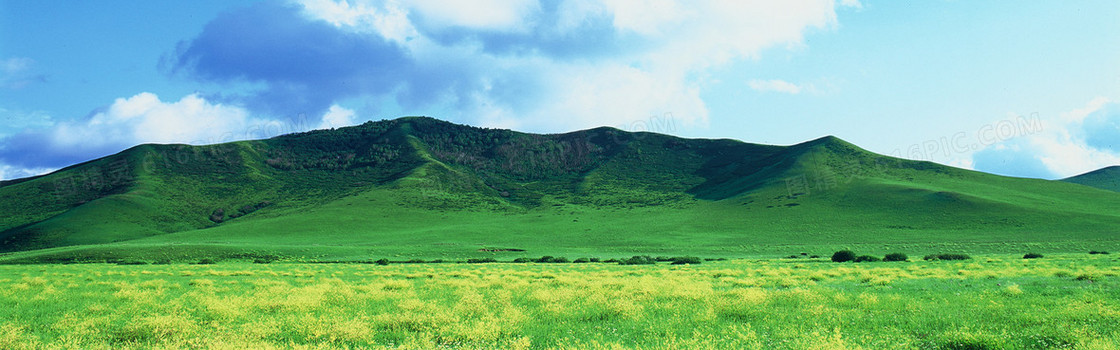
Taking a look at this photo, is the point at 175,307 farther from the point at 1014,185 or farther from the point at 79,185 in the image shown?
the point at 79,185

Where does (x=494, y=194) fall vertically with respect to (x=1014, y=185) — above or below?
above

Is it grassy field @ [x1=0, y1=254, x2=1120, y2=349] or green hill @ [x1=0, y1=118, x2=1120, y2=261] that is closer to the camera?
grassy field @ [x1=0, y1=254, x2=1120, y2=349]

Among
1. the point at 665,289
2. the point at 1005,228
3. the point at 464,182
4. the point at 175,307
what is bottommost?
the point at 1005,228

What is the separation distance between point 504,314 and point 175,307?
1138cm

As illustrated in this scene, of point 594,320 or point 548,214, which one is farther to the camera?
point 548,214

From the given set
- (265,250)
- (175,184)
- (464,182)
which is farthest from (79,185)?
(265,250)

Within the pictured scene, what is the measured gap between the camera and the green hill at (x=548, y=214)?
278 ft

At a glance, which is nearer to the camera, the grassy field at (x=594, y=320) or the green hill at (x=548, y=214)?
the grassy field at (x=594, y=320)

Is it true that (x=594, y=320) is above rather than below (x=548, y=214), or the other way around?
below

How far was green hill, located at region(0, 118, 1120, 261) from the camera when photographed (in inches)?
3332

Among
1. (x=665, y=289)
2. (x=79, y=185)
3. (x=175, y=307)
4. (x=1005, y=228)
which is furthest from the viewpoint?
(x=79, y=185)

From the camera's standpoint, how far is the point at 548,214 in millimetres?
154875

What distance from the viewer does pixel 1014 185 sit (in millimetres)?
148250

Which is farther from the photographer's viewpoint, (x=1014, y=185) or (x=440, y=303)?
(x=1014, y=185)
